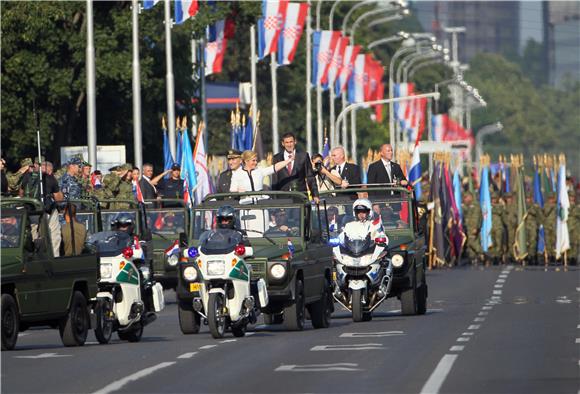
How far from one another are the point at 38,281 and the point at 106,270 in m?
1.93

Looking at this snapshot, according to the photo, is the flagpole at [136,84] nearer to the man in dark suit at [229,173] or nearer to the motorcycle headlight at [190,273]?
the man in dark suit at [229,173]

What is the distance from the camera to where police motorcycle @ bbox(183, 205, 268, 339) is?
22984 mm

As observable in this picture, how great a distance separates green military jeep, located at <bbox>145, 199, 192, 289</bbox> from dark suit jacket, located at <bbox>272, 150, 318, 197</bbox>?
5.26 metres

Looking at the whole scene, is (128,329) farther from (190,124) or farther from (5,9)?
(190,124)

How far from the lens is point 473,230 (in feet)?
178

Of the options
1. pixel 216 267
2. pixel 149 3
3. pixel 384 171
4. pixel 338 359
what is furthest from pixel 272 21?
pixel 338 359

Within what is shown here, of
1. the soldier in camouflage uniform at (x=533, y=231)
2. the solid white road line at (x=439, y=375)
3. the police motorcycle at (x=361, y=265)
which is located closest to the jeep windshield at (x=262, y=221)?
the police motorcycle at (x=361, y=265)

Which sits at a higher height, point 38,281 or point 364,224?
point 364,224

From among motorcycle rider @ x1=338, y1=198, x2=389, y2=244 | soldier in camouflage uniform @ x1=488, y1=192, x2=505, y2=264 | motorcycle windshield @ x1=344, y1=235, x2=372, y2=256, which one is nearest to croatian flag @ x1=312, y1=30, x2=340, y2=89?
soldier in camouflage uniform @ x1=488, y1=192, x2=505, y2=264

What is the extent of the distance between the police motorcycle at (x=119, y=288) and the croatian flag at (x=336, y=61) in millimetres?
49016

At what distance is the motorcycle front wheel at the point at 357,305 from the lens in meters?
26.5

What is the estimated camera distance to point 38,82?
56.3 m

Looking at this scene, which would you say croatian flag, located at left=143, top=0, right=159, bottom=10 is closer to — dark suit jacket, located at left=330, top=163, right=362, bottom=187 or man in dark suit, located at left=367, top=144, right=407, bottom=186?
man in dark suit, located at left=367, top=144, right=407, bottom=186

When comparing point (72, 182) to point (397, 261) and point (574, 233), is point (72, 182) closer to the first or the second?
point (397, 261)
